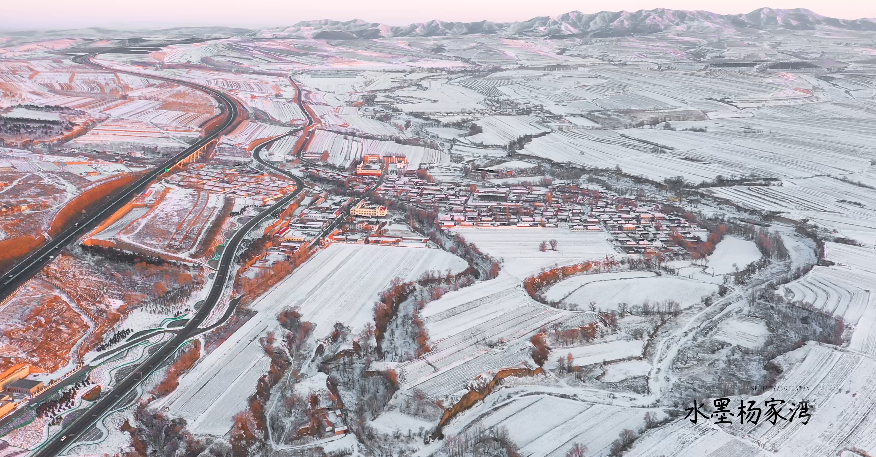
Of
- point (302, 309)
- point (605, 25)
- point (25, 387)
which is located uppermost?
point (605, 25)

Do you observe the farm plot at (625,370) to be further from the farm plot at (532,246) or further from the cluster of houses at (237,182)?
the cluster of houses at (237,182)

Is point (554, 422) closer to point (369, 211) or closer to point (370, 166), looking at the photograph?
point (369, 211)

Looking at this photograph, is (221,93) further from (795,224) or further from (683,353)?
(683,353)

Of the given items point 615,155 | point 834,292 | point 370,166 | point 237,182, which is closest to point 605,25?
point 615,155

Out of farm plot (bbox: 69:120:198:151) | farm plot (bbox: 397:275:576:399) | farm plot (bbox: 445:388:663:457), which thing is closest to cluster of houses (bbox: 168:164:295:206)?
farm plot (bbox: 69:120:198:151)

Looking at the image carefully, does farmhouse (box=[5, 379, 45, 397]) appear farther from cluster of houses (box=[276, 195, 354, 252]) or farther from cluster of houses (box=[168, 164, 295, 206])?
cluster of houses (box=[168, 164, 295, 206])

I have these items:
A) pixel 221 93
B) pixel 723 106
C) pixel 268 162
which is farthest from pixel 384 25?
pixel 268 162

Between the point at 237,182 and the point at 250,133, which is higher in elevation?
the point at 237,182
